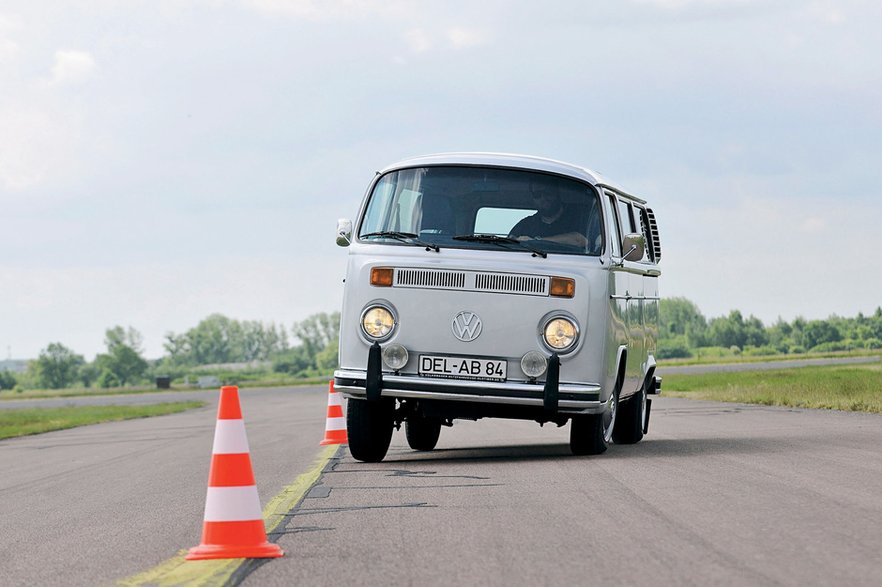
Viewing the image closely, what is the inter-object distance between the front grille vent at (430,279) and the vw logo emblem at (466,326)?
259 mm

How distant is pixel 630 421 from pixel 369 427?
3799mm

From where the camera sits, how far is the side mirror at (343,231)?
37.5ft

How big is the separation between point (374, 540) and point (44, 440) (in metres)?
17.6

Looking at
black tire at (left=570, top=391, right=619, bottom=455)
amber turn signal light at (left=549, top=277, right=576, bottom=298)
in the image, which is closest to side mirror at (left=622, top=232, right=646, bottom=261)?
amber turn signal light at (left=549, top=277, right=576, bottom=298)

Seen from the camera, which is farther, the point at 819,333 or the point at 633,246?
the point at 819,333

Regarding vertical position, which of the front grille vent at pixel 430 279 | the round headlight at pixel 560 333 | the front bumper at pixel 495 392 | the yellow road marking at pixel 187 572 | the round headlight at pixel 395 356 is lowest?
the yellow road marking at pixel 187 572

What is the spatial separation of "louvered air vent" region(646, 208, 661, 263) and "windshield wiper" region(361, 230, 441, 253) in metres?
4.69

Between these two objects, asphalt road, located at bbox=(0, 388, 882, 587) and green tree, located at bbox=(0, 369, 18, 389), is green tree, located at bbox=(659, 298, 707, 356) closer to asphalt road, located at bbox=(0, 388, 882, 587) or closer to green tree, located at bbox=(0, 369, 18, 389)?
green tree, located at bbox=(0, 369, 18, 389)

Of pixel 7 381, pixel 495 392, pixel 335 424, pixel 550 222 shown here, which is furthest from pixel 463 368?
pixel 7 381

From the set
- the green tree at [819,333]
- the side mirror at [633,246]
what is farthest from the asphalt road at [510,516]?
the green tree at [819,333]

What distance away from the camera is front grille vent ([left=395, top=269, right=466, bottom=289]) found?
1088cm

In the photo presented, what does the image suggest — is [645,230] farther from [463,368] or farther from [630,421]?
[463,368]

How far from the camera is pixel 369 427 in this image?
11578mm

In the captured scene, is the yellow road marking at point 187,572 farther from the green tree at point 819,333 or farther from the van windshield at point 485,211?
the green tree at point 819,333
